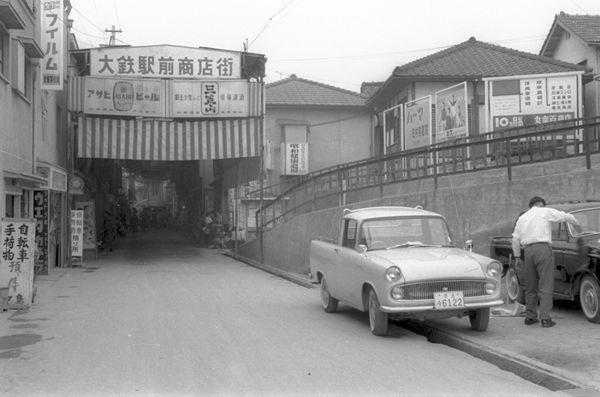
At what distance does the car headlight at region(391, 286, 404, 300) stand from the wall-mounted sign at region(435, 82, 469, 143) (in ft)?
36.9

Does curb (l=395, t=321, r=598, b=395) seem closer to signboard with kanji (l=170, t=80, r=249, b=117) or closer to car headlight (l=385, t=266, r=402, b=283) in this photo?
car headlight (l=385, t=266, r=402, b=283)

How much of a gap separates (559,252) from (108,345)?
651 centimetres

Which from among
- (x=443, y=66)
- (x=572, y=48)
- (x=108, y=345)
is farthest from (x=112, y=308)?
(x=572, y=48)

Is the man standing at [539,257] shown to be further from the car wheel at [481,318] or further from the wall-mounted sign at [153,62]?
the wall-mounted sign at [153,62]

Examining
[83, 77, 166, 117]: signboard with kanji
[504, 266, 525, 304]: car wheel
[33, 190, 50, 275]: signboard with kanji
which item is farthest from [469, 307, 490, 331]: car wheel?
[83, 77, 166, 117]: signboard with kanji

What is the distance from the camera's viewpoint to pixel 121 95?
2142 centimetres

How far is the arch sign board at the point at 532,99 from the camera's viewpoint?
707 inches

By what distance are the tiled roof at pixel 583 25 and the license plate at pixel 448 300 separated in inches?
823

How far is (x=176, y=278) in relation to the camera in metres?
17.4

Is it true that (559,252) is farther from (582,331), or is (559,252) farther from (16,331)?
(16,331)

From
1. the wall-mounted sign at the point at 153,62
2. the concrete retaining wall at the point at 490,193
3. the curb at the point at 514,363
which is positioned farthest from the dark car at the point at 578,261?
the wall-mounted sign at the point at 153,62

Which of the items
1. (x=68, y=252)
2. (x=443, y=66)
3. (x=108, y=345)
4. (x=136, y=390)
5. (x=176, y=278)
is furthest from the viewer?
(x=443, y=66)

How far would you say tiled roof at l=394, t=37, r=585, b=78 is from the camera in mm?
24141

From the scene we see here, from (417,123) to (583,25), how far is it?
11.4 meters
